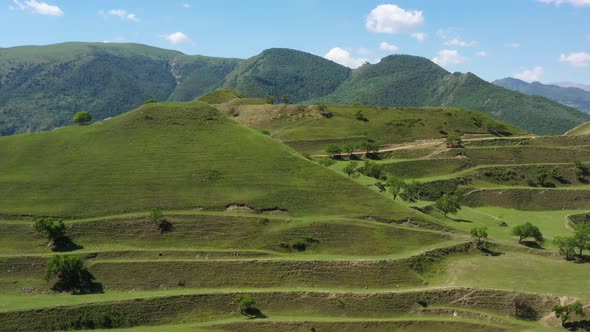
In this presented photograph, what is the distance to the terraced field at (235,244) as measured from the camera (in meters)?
51.1

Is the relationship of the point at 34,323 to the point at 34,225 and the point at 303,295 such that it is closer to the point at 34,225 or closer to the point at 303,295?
the point at 34,225

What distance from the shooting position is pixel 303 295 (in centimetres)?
5394

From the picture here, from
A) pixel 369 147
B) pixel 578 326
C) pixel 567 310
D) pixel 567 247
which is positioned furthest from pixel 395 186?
pixel 578 326

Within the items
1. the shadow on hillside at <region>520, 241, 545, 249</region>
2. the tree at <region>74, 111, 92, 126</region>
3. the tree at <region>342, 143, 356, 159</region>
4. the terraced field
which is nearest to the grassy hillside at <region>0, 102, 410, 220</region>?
the terraced field

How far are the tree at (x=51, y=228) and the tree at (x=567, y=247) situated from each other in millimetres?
72369

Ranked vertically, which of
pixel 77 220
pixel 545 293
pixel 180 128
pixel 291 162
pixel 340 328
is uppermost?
pixel 180 128

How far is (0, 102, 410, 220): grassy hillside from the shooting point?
6919 cm

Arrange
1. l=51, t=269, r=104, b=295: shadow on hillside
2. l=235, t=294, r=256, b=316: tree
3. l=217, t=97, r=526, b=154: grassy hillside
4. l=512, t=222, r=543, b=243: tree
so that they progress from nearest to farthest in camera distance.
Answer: l=235, t=294, r=256, b=316: tree < l=51, t=269, r=104, b=295: shadow on hillside < l=512, t=222, r=543, b=243: tree < l=217, t=97, r=526, b=154: grassy hillside

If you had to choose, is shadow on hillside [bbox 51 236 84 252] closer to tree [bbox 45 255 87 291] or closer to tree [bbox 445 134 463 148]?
tree [bbox 45 255 87 291]

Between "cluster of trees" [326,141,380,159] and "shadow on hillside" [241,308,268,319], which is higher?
"cluster of trees" [326,141,380,159]

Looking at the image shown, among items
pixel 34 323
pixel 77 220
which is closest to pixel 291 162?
pixel 77 220

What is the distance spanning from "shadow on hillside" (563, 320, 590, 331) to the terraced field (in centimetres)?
190

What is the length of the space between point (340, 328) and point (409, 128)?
10768cm

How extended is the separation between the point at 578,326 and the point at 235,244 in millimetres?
43848
